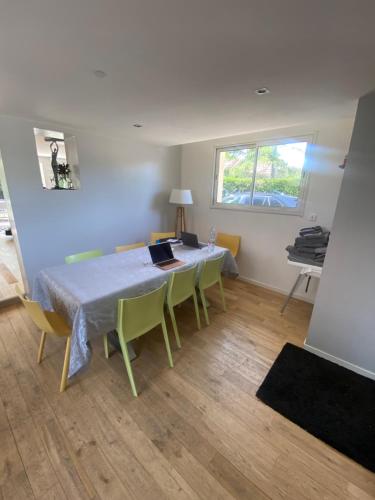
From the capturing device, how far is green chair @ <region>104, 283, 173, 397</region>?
1432 mm

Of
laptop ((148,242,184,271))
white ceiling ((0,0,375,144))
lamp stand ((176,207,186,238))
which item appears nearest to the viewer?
white ceiling ((0,0,375,144))

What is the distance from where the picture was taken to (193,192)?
404cm

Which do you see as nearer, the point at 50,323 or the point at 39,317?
the point at 39,317

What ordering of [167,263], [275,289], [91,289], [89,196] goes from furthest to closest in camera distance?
[275,289] → [89,196] → [167,263] → [91,289]

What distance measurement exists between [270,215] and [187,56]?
2384mm

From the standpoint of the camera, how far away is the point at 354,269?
1777 mm

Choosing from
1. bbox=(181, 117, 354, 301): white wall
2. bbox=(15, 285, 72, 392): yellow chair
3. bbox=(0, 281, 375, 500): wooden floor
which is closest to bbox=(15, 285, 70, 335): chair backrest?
bbox=(15, 285, 72, 392): yellow chair

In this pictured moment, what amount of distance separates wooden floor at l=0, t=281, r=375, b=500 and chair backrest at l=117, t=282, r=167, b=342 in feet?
1.50

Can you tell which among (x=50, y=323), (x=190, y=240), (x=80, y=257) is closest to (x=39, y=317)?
(x=50, y=323)

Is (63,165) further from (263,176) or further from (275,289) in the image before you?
(275,289)

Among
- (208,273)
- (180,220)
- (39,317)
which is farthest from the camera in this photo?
(180,220)

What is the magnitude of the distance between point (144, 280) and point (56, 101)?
1.75 m

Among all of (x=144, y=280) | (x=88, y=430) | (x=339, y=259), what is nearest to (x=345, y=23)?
(x=339, y=259)

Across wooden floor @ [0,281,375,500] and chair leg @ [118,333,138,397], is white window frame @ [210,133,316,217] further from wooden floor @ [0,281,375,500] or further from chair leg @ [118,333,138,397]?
chair leg @ [118,333,138,397]
